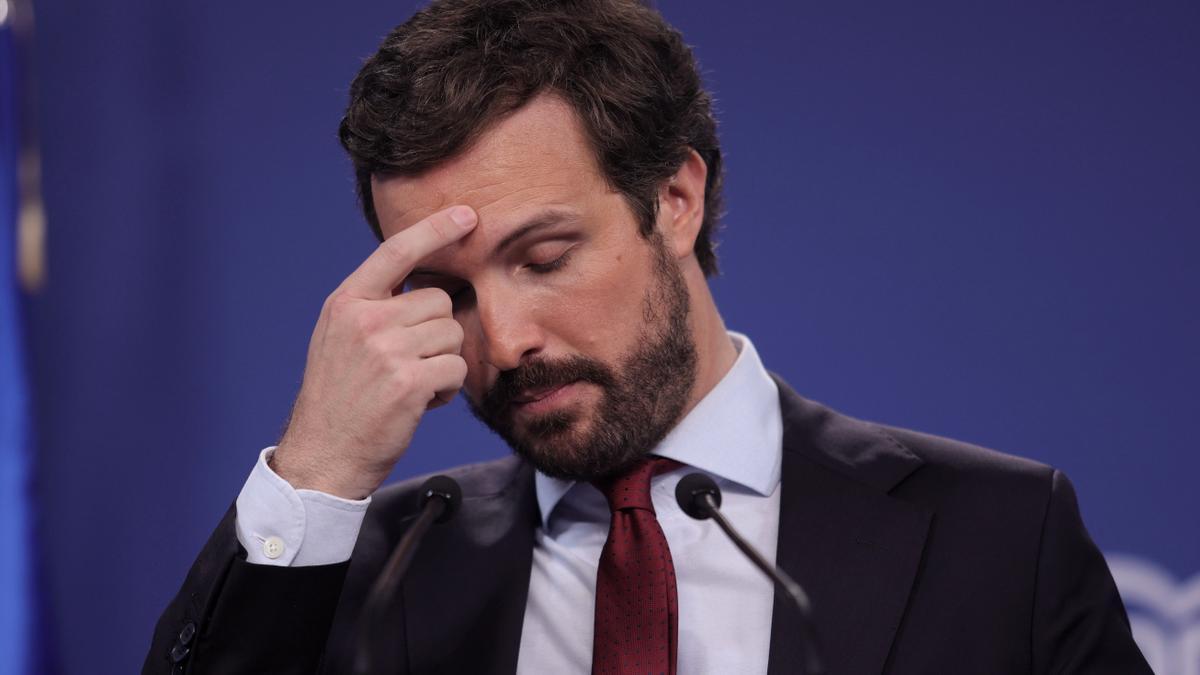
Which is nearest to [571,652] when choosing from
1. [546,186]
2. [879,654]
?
[879,654]

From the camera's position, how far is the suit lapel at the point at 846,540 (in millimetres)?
1625

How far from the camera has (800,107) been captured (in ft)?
9.15

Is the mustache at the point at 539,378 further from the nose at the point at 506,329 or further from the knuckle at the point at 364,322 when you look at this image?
the knuckle at the point at 364,322

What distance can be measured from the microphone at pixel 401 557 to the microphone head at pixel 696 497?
27cm

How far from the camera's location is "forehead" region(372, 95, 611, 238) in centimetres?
163

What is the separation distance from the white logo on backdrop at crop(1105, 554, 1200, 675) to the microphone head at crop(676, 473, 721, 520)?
143 centimetres

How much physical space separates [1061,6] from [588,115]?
4.69 ft

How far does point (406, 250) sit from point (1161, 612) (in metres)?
1.83

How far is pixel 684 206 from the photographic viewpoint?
6.40ft

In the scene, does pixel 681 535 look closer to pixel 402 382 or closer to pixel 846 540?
pixel 846 540

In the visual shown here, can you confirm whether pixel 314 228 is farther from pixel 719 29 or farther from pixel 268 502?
pixel 268 502

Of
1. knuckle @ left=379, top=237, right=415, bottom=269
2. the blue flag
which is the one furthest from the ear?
the blue flag

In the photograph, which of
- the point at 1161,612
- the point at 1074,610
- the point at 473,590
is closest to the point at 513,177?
the point at 473,590

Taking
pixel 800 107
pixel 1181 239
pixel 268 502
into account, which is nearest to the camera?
pixel 268 502
